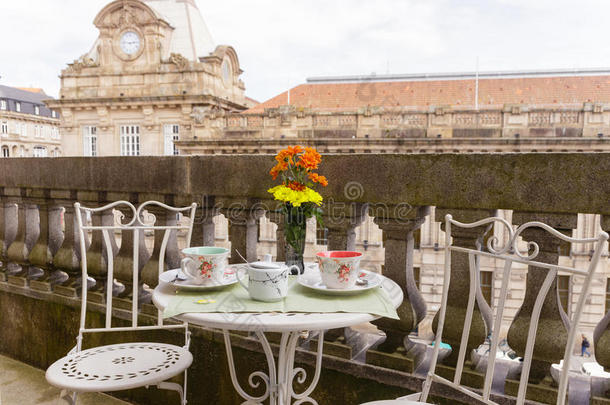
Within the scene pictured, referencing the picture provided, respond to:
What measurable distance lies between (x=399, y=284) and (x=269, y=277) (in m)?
0.81

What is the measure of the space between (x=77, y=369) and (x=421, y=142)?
751 inches

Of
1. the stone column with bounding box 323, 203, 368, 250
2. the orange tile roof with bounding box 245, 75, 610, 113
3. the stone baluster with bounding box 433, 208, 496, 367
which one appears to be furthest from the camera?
the orange tile roof with bounding box 245, 75, 610, 113

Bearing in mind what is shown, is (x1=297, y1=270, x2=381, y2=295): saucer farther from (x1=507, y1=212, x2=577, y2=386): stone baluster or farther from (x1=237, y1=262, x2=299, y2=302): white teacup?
(x1=507, y1=212, x2=577, y2=386): stone baluster

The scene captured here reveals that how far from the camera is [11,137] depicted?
44.6 meters

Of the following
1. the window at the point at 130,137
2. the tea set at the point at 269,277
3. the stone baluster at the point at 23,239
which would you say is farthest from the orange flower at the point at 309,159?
the window at the point at 130,137

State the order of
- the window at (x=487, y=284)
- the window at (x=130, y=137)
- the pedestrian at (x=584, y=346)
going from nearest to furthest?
1. the pedestrian at (x=584, y=346)
2. the window at (x=487, y=284)
3. the window at (x=130, y=137)

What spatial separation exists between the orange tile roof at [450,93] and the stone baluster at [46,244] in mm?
22488

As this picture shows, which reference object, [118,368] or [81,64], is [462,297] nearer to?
[118,368]

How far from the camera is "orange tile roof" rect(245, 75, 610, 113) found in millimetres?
22727

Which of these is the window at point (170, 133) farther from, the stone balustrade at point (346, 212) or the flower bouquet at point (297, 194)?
the flower bouquet at point (297, 194)

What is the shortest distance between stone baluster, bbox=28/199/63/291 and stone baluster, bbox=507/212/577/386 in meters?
2.89

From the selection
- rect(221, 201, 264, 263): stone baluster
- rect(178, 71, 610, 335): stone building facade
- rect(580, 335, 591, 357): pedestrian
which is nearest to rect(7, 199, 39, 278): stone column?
rect(221, 201, 264, 263): stone baluster

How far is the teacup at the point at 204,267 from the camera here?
1.61 metres

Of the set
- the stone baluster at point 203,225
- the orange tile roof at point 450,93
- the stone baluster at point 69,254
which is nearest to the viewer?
the stone baluster at point 203,225
